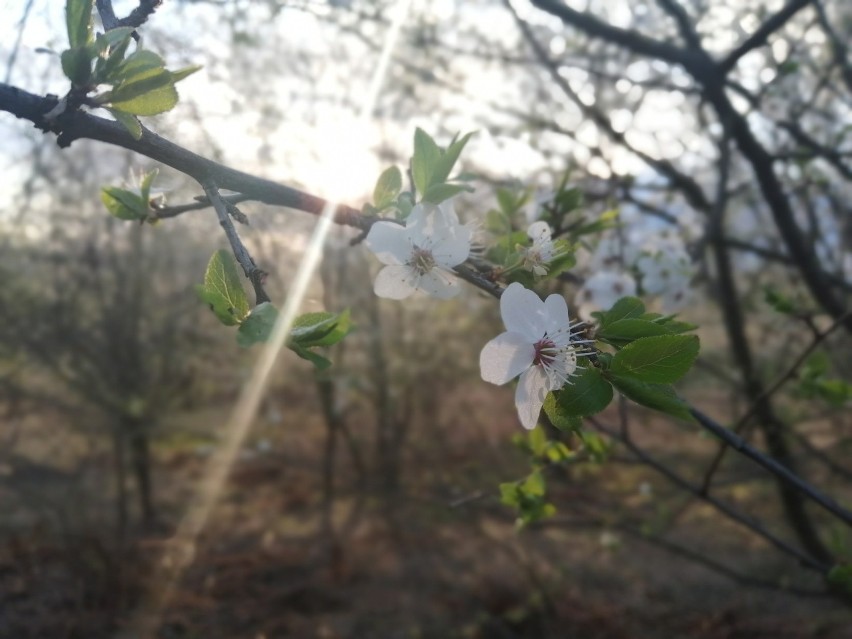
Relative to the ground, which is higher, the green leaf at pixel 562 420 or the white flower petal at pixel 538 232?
the white flower petal at pixel 538 232

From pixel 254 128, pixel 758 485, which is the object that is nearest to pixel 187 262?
pixel 254 128

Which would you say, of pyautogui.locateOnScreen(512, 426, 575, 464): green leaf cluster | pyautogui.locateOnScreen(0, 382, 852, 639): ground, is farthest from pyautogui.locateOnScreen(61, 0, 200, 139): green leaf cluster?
pyautogui.locateOnScreen(0, 382, 852, 639): ground

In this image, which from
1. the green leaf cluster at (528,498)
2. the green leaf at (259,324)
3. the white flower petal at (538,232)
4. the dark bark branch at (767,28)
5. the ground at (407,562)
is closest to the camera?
the green leaf at (259,324)

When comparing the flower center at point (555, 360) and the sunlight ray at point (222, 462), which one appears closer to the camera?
the flower center at point (555, 360)

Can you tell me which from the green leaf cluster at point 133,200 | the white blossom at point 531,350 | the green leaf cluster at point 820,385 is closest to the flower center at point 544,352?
the white blossom at point 531,350

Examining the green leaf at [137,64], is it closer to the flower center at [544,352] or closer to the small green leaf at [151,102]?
the small green leaf at [151,102]

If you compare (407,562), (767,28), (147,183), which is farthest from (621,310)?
(407,562)
